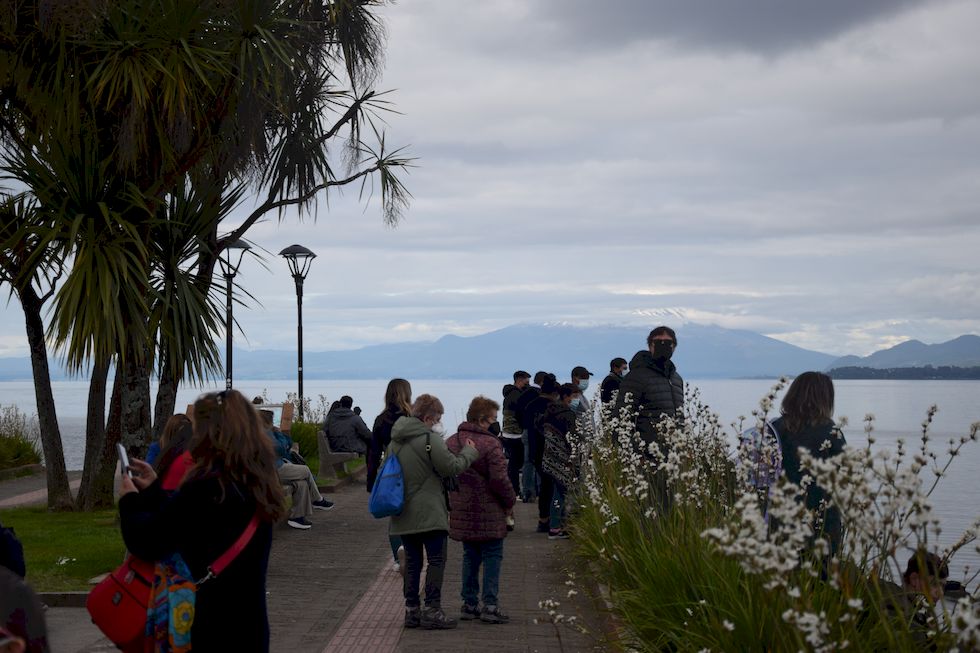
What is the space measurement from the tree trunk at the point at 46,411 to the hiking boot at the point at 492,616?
9136 mm

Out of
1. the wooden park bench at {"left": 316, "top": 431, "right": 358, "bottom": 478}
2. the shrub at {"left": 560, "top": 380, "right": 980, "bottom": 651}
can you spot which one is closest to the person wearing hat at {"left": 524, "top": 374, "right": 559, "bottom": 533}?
the shrub at {"left": 560, "top": 380, "right": 980, "bottom": 651}

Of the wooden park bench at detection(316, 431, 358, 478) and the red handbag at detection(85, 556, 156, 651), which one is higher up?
the red handbag at detection(85, 556, 156, 651)

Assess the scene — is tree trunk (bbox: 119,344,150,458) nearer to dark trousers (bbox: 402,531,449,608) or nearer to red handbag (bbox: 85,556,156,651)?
dark trousers (bbox: 402,531,449,608)

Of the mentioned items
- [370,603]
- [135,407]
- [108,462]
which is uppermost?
[135,407]

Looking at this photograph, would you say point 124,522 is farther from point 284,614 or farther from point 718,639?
point 284,614

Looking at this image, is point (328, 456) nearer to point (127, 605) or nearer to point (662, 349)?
point (662, 349)

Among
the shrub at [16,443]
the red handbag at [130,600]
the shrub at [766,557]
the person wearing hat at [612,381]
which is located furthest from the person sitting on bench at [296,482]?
the shrub at [16,443]

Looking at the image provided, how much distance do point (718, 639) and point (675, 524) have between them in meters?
2.24

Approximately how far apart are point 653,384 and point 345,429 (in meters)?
9.92

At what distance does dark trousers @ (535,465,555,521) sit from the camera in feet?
46.3

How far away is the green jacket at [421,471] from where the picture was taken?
28.0 ft

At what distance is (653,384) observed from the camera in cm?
1116

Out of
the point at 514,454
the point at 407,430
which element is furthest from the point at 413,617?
the point at 514,454

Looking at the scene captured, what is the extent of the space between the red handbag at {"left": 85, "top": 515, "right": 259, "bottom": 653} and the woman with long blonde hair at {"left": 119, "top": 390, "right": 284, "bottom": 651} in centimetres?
2
